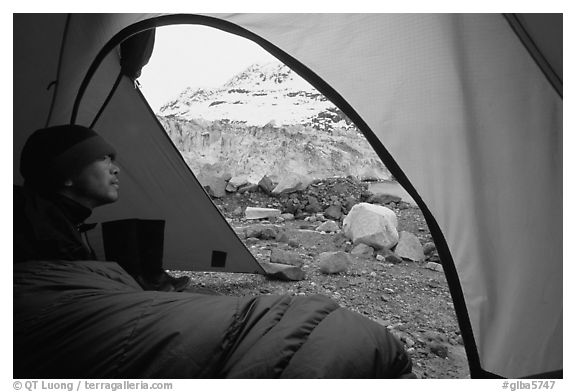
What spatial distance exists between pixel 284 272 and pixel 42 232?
1.28m

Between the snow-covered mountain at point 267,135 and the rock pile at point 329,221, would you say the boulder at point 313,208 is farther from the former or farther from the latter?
the snow-covered mountain at point 267,135

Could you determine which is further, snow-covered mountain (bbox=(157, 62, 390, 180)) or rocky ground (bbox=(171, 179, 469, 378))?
snow-covered mountain (bbox=(157, 62, 390, 180))

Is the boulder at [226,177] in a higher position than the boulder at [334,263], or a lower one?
higher

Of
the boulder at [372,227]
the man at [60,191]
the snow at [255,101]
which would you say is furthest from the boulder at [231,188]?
the snow at [255,101]

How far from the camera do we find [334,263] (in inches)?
85.0

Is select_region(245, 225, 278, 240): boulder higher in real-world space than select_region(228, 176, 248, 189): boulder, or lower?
lower

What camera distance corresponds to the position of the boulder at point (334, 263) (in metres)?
2.15

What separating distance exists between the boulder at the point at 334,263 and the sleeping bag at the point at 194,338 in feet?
4.77

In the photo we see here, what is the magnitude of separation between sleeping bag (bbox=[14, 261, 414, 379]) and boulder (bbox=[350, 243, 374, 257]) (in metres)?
1.94

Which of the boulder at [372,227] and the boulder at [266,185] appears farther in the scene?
the boulder at [266,185]

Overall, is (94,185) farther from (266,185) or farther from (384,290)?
(266,185)

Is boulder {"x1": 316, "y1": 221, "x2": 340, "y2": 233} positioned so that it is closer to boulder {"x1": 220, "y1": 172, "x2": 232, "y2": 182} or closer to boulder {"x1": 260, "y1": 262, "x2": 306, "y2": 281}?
boulder {"x1": 260, "y1": 262, "x2": 306, "y2": 281}

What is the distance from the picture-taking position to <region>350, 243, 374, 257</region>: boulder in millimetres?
2600

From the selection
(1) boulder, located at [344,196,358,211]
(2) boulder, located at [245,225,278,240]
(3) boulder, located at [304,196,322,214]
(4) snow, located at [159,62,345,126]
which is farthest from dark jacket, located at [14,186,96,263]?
(4) snow, located at [159,62,345,126]
